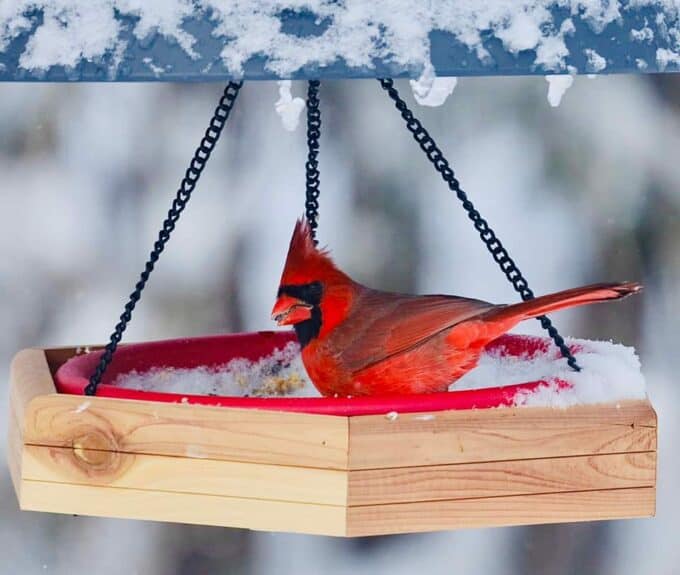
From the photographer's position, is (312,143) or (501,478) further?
(312,143)

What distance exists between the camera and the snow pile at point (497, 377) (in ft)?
7.59

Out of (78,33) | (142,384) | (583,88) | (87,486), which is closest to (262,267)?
(583,88)

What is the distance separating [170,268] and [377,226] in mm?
573

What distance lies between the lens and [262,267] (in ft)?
13.0

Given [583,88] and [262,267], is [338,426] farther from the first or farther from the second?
[583,88]

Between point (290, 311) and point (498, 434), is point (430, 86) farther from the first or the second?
point (290, 311)

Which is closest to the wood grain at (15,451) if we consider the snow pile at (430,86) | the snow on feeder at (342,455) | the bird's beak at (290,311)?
the snow on feeder at (342,455)

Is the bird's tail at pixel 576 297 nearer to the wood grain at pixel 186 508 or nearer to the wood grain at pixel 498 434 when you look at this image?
the wood grain at pixel 498 434

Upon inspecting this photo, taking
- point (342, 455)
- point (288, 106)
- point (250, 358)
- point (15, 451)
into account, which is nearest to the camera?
point (342, 455)

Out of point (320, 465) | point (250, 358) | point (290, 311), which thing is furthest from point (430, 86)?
point (250, 358)

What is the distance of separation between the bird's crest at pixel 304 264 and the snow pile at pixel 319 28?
Result: 0.85 metres

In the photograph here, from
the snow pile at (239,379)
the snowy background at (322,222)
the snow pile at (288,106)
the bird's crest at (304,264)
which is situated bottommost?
the snow pile at (239,379)

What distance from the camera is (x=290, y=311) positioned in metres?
2.53

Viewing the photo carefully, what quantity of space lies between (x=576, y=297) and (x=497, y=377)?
0.47 m
